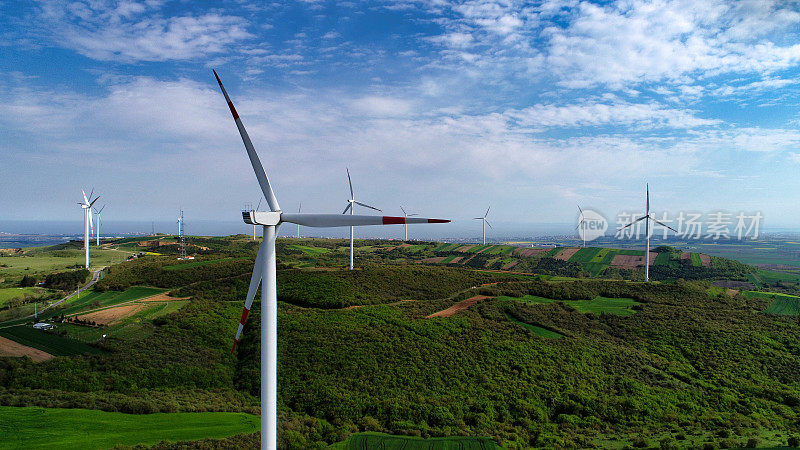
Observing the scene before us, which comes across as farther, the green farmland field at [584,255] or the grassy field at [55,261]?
the green farmland field at [584,255]

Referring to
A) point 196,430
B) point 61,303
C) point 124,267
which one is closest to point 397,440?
point 196,430

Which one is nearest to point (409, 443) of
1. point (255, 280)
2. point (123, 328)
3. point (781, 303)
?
point (255, 280)

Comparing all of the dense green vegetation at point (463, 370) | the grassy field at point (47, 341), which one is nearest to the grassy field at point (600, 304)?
the dense green vegetation at point (463, 370)

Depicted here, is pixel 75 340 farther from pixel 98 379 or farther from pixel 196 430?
pixel 196 430

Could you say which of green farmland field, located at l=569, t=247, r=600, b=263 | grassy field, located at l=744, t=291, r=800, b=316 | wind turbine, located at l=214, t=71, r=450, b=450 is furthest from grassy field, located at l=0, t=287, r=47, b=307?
green farmland field, located at l=569, t=247, r=600, b=263

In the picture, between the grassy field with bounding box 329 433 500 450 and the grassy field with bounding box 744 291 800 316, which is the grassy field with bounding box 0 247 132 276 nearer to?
the grassy field with bounding box 329 433 500 450

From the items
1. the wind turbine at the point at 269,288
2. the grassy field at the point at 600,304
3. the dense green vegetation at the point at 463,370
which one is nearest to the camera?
the wind turbine at the point at 269,288

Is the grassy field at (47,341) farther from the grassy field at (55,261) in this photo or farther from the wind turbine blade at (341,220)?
the grassy field at (55,261)
